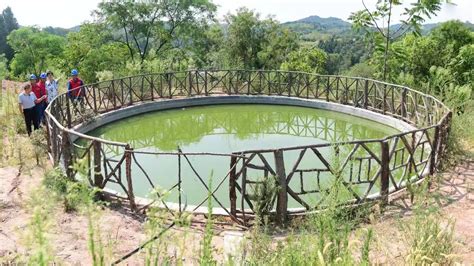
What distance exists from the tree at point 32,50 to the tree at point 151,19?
50.5 feet

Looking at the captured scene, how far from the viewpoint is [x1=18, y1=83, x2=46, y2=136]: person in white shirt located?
886 cm

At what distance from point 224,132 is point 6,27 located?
68.4m

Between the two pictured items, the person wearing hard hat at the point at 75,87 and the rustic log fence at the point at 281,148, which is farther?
the person wearing hard hat at the point at 75,87

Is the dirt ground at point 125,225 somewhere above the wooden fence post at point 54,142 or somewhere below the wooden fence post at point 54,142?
below

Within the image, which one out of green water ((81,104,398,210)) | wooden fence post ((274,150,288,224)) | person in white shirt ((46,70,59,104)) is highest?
person in white shirt ((46,70,59,104))

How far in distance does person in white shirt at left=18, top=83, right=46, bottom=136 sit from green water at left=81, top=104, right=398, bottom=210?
1911mm

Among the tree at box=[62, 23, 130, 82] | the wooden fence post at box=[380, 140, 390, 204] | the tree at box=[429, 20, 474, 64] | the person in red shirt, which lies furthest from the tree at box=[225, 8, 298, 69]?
the wooden fence post at box=[380, 140, 390, 204]

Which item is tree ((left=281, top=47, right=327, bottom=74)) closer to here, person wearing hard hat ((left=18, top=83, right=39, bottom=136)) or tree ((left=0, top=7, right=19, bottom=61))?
person wearing hard hat ((left=18, top=83, right=39, bottom=136))

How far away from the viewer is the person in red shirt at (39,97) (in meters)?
9.48

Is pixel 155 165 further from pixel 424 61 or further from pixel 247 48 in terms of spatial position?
pixel 247 48

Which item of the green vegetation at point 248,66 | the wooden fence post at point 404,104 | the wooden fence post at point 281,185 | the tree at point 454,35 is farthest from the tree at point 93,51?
the wooden fence post at point 281,185

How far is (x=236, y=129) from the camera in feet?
43.0

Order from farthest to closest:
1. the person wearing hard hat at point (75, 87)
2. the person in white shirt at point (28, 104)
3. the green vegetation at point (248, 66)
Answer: the person wearing hard hat at point (75, 87) → the person in white shirt at point (28, 104) → the green vegetation at point (248, 66)

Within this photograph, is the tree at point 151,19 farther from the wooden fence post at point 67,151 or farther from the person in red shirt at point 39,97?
the wooden fence post at point 67,151
